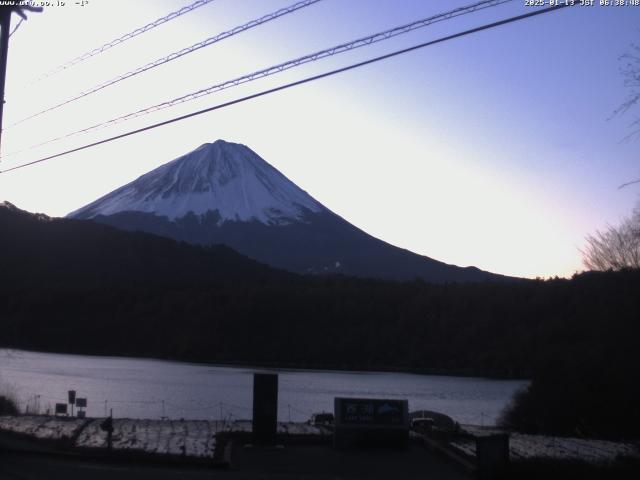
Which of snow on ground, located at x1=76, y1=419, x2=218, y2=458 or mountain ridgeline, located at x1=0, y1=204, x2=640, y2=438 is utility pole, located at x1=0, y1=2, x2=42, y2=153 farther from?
mountain ridgeline, located at x1=0, y1=204, x2=640, y2=438

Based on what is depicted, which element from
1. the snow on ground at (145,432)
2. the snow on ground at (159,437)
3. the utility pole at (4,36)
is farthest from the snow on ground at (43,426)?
the utility pole at (4,36)

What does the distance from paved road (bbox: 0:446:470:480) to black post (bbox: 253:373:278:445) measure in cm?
29

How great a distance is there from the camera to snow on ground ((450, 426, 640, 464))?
1822 cm

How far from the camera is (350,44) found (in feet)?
38.7

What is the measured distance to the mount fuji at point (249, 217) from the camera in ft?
473

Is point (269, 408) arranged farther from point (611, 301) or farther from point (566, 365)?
point (611, 301)

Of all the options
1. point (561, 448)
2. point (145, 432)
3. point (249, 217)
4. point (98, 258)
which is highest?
point (249, 217)

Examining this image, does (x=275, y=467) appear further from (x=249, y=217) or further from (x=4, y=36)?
(x=249, y=217)

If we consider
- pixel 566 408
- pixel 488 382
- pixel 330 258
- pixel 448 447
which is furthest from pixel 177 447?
pixel 330 258

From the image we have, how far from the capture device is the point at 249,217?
160 m

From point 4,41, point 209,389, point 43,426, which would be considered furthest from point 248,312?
point 4,41

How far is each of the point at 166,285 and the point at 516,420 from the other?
6264cm

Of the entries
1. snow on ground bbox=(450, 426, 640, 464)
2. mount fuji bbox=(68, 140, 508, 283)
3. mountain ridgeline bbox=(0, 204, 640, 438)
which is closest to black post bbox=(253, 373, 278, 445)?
snow on ground bbox=(450, 426, 640, 464)

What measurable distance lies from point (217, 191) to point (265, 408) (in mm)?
149016
